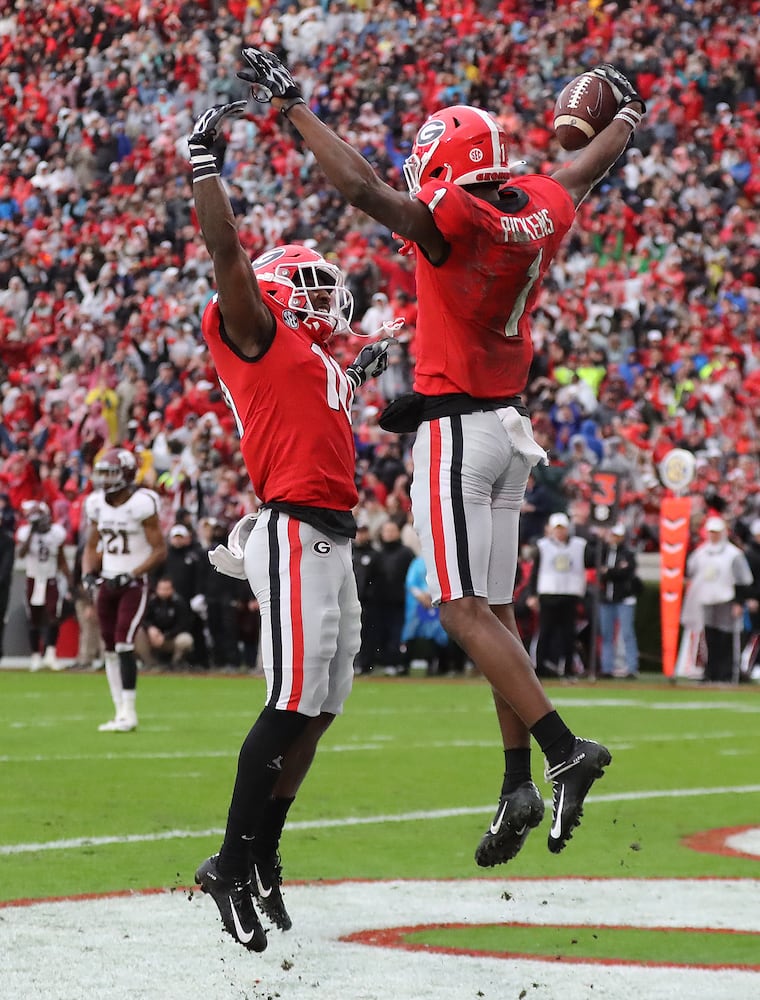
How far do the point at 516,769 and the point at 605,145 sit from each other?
7.11ft

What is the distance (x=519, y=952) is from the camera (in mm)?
6133

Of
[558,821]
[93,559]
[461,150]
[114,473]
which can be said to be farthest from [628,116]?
[93,559]

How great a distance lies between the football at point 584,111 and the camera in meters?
6.32

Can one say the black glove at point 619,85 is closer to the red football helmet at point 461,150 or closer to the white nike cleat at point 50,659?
the red football helmet at point 461,150

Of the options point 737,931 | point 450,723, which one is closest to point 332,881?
point 737,931

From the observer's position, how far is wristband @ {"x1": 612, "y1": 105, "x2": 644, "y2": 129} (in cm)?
634

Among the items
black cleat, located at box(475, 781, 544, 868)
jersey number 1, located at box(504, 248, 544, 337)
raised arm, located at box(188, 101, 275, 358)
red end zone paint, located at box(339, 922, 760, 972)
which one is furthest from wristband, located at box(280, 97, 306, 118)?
red end zone paint, located at box(339, 922, 760, 972)

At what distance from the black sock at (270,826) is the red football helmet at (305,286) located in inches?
62.6

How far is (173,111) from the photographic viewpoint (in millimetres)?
29109

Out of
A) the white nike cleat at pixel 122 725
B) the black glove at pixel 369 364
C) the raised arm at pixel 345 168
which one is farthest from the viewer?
the white nike cleat at pixel 122 725

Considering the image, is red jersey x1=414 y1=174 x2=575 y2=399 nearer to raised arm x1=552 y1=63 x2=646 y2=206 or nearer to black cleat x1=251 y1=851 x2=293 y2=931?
raised arm x1=552 y1=63 x2=646 y2=206

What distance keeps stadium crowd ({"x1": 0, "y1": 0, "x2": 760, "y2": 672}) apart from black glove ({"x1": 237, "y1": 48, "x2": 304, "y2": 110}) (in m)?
14.5

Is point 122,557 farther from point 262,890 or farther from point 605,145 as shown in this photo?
point 605,145

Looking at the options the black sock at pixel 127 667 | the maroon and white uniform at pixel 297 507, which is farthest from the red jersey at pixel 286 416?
the black sock at pixel 127 667
